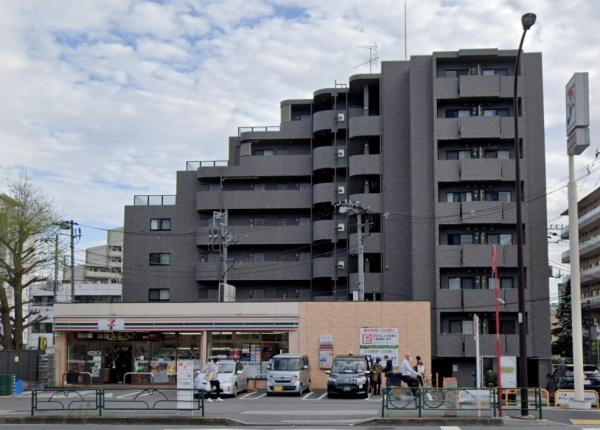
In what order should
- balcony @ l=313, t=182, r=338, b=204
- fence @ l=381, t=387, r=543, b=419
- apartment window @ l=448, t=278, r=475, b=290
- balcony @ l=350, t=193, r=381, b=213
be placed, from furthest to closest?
balcony @ l=313, t=182, r=338, b=204 → balcony @ l=350, t=193, r=381, b=213 → apartment window @ l=448, t=278, r=475, b=290 → fence @ l=381, t=387, r=543, b=419

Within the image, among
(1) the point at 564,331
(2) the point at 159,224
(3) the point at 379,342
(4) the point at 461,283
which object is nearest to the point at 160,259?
(2) the point at 159,224

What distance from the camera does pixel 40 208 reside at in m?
46.6

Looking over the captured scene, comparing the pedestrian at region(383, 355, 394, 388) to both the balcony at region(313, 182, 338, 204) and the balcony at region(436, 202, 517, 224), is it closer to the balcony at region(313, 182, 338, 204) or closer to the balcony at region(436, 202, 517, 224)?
the balcony at region(436, 202, 517, 224)

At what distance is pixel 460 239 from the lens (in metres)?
54.2

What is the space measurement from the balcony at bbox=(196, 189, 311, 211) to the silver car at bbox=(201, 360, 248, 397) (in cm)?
2494

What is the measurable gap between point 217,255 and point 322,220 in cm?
866

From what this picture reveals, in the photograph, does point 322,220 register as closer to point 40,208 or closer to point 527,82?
point 527,82

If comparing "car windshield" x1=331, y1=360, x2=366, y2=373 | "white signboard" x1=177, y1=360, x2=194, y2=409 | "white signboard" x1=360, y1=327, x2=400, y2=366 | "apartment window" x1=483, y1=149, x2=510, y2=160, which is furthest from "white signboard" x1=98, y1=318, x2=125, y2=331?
"apartment window" x1=483, y1=149, x2=510, y2=160

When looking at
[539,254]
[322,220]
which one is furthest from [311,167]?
[539,254]

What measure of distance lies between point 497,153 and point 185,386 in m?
36.9

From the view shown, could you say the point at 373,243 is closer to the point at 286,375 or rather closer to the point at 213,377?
the point at 286,375

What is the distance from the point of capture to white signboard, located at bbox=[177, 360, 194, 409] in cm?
2367

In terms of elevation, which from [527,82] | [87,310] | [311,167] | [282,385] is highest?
[527,82]

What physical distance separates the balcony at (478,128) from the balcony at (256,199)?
1232cm
